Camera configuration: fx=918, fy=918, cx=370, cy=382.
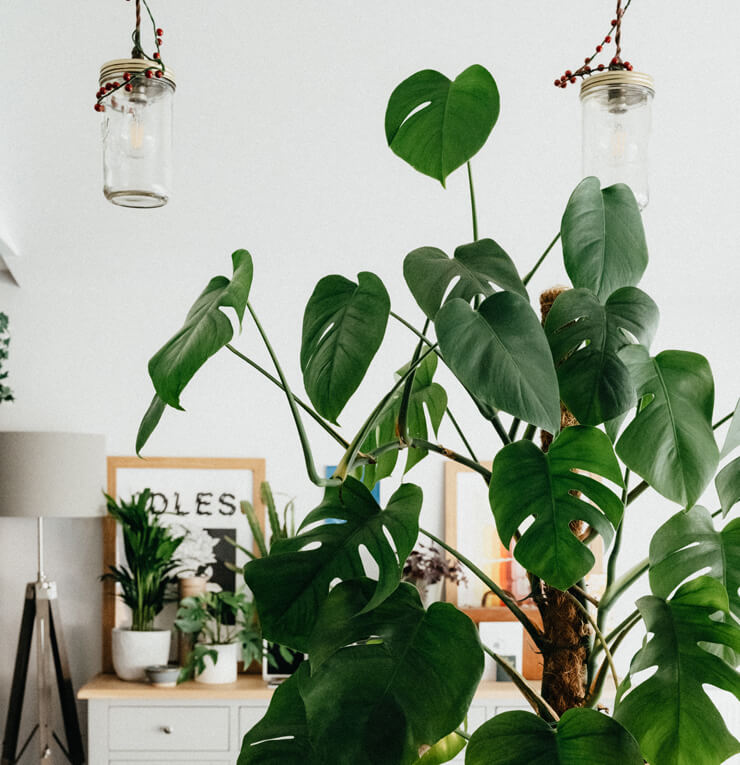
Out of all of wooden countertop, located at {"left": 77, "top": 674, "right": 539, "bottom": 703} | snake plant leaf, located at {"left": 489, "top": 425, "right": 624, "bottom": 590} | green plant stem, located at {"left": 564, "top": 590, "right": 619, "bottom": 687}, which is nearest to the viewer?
snake plant leaf, located at {"left": 489, "top": 425, "right": 624, "bottom": 590}

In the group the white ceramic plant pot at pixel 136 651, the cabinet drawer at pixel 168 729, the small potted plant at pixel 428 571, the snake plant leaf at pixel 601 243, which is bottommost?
the cabinet drawer at pixel 168 729

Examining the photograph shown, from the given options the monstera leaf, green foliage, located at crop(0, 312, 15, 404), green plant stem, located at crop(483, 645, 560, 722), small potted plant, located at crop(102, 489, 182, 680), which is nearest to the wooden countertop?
small potted plant, located at crop(102, 489, 182, 680)

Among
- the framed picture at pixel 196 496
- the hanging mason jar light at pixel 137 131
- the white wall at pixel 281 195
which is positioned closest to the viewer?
the hanging mason jar light at pixel 137 131

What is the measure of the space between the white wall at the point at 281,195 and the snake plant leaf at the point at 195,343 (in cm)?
189

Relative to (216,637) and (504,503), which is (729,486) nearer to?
(504,503)

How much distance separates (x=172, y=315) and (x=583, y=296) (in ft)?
10.2

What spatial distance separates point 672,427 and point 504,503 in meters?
0.20

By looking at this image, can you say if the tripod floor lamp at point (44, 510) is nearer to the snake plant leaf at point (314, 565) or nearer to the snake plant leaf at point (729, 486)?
the snake plant leaf at point (314, 565)

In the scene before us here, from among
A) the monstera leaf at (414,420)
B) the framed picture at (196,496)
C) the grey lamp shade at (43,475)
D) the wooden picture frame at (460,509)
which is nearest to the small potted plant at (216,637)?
the framed picture at (196,496)

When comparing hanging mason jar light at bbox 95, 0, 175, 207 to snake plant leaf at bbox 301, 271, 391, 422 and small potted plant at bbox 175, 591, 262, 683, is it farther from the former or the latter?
small potted plant at bbox 175, 591, 262, 683

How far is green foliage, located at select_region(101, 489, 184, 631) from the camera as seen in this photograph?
3594 millimetres

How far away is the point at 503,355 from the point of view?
2.87ft

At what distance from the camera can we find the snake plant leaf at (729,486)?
1045 millimetres

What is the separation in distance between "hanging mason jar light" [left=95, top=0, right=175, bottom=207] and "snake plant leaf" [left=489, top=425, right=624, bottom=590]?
79cm
